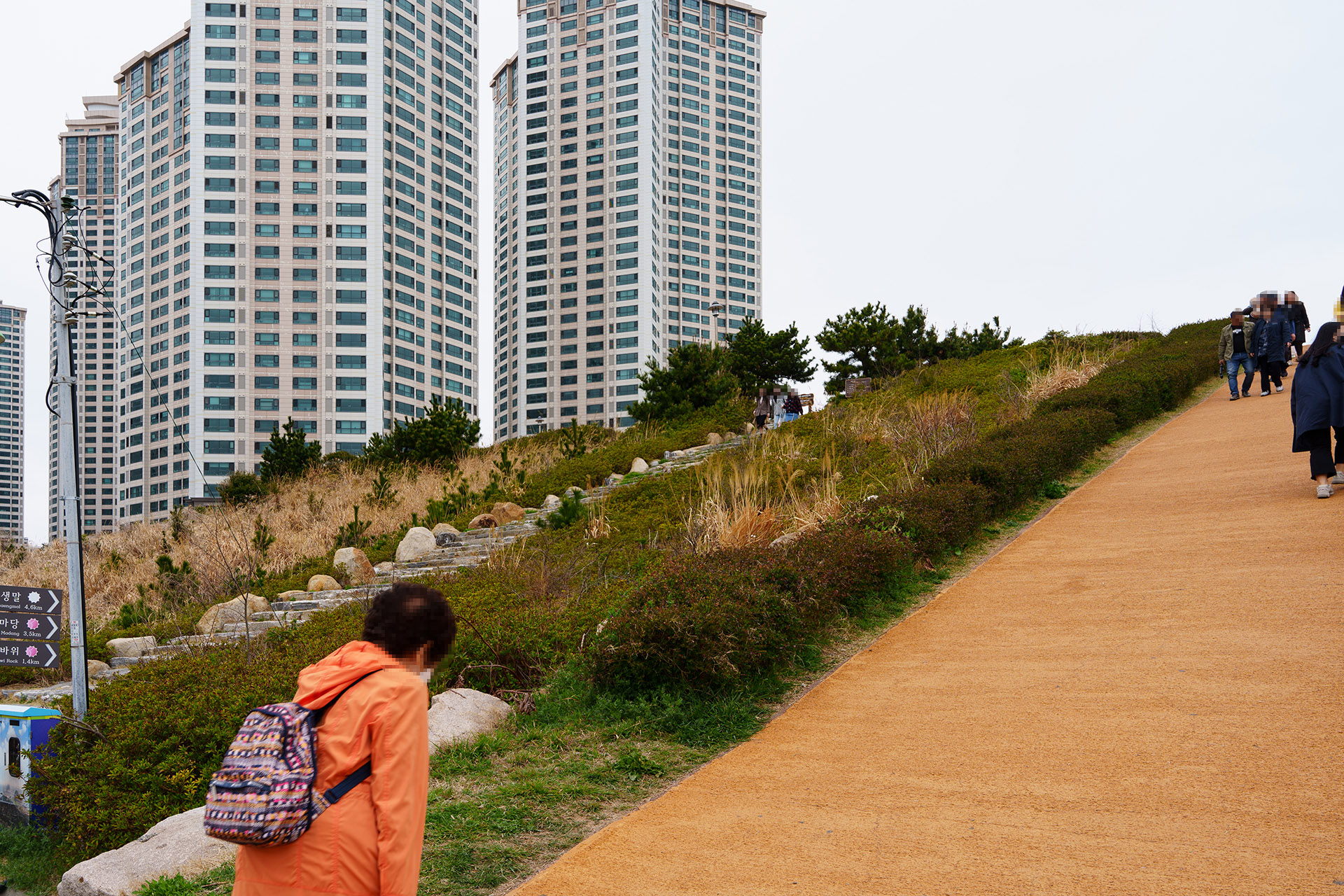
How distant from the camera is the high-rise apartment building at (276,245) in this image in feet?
267

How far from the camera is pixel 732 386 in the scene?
96.3 ft

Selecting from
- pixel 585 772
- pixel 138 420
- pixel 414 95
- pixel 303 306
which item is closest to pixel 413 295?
pixel 303 306

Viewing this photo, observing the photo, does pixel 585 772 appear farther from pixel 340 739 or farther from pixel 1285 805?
pixel 1285 805

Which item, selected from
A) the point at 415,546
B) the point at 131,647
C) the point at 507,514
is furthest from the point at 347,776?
the point at 507,514

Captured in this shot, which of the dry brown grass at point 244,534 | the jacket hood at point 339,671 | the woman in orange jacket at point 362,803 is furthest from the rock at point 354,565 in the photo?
the woman in orange jacket at point 362,803

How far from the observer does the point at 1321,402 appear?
8.97 meters

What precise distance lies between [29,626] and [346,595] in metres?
5.23

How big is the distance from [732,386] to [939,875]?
2601 cm

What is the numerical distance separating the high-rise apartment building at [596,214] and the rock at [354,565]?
279ft

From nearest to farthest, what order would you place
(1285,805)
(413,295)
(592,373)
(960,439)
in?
(1285,805), (960,439), (413,295), (592,373)

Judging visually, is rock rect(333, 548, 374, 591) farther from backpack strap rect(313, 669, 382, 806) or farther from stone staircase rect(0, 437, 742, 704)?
backpack strap rect(313, 669, 382, 806)

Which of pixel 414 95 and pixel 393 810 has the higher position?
pixel 414 95

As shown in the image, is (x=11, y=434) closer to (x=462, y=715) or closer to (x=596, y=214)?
(x=596, y=214)

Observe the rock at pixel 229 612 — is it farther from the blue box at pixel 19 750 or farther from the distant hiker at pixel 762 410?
the distant hiker at pixel 762 410
